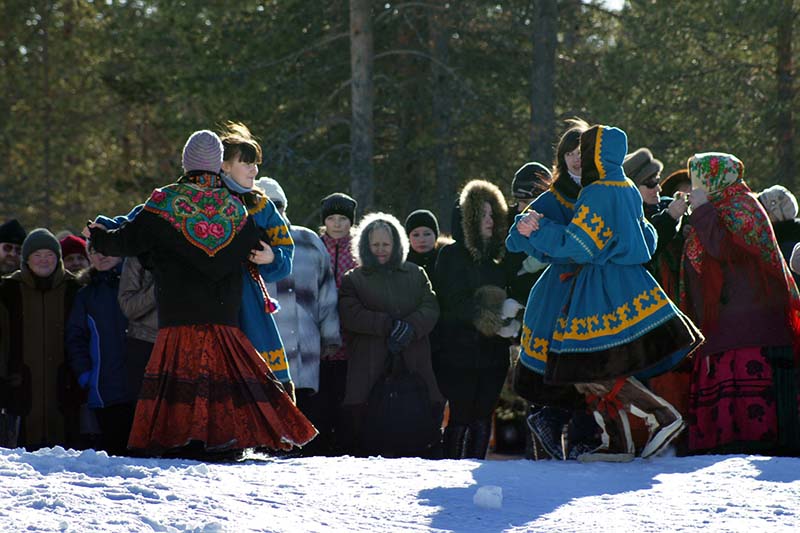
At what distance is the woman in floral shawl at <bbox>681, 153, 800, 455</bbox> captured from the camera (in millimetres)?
7270

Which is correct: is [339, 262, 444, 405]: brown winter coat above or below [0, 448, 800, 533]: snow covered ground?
above

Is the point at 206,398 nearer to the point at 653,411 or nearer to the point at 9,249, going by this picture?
the point at 653,411

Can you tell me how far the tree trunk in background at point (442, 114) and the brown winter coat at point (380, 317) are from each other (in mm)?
9397

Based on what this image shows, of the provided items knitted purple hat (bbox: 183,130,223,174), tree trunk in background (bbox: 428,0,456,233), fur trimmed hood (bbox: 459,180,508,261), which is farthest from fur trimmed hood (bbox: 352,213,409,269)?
tree trunk in background (bbox: 428,0,456,233)

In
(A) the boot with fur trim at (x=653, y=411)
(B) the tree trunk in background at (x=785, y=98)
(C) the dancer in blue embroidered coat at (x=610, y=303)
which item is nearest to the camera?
(C) the dancer in blue embroidered coat at (x=610, y=303)

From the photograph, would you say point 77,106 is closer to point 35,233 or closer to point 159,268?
point 35,233

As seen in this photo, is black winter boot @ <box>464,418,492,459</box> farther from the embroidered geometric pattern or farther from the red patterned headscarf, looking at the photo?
the embroidered geometric pattern

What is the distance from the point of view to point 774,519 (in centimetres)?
522

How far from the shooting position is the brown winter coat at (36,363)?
27.4 ft

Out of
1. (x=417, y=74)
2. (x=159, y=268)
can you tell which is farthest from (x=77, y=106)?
(x=159, y=268)

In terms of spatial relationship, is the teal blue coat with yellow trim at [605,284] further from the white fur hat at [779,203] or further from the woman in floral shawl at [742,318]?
the white fur hat at [779,203]

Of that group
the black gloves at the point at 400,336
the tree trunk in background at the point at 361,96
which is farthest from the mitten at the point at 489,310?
the tree trunk in background at the point at 361,96

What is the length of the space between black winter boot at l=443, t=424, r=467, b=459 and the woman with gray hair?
0.10 meters

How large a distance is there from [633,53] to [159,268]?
13.1m
